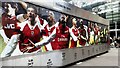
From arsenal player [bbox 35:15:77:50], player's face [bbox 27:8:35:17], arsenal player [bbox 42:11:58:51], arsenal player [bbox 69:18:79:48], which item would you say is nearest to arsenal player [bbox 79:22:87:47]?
arsenal player [bbox 69:18:79:48]

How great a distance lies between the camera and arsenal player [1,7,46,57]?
6914mm

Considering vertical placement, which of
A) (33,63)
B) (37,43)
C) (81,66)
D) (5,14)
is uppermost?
(5,14)

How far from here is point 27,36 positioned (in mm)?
7723

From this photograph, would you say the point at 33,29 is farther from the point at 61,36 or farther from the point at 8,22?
the point at 61,36

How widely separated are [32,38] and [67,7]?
3784mm

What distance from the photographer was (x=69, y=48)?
444 inches

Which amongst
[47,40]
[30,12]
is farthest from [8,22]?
[47,40]

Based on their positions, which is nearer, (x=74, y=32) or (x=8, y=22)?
(x=8, y=22)

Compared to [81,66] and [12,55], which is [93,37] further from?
[12,55]

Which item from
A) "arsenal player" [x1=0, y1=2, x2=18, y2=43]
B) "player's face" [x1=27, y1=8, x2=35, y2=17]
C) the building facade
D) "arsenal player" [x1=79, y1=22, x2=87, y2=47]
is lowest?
"arsenal player" [x1=79, y1=22, x2=87, y2=47]

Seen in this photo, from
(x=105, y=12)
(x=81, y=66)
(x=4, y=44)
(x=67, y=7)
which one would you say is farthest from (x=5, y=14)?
(x=105, y=12)

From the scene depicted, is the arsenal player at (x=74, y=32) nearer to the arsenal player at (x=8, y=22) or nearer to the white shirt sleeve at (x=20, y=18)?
the white shirt sleeve at (x=20, y=18)

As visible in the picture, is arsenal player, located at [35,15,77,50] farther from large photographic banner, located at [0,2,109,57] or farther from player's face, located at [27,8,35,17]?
player's face, located at [27,8,35,17]

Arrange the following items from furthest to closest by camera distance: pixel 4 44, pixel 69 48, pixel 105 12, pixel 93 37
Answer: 1. pixel 105 12
2. pixel 93 37
3. pixel 69 48
4. pixel 4 44
